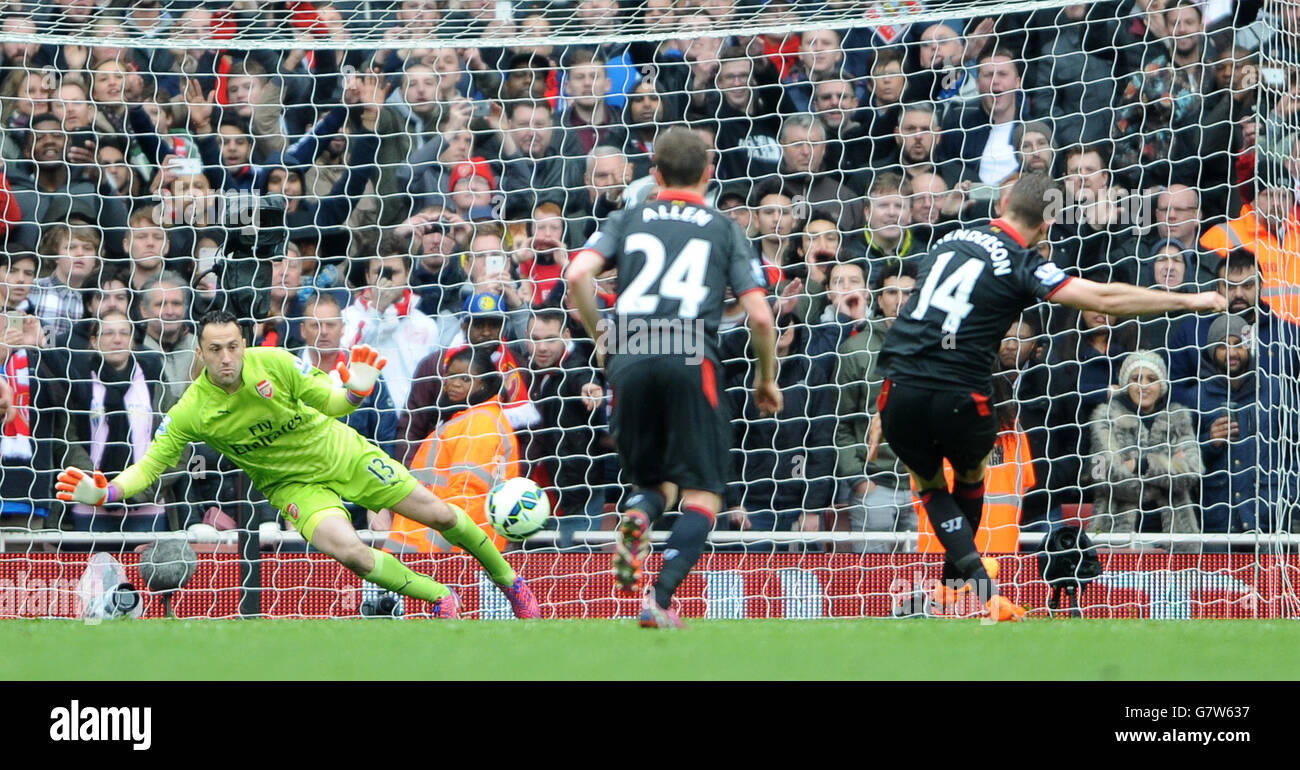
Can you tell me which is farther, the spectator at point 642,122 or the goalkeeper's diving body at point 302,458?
the spectator at point 642,122

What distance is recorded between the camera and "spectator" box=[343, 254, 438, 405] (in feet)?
31.2

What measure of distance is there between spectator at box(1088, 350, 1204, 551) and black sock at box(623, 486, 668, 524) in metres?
3.53

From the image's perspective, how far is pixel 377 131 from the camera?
10.0 m

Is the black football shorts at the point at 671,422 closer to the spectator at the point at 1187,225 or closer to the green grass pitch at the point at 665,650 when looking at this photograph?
the green grass pitch at the point at 665,650

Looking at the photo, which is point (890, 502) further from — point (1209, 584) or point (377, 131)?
point (377, 131)

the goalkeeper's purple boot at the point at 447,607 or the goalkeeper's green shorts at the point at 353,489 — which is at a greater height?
the goalkeeper's green shorts at the point at 353,489

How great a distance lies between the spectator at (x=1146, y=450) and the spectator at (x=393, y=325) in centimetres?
399

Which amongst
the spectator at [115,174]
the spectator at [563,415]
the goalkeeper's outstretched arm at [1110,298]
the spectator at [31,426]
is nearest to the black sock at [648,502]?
the goalkeeper's outstretched arm at [1110,298]

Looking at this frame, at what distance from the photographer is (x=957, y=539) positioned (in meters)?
6.32

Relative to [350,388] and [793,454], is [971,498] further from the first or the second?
[350,388]

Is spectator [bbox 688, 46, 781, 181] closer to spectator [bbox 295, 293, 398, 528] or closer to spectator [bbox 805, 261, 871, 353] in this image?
spectator [bbox 805, 261, 871, 353]

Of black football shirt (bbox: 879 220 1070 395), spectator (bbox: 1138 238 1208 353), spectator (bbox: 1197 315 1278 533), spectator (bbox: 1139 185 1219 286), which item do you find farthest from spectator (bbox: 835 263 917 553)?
black football shirt (bbox: 879 220 1070 395)

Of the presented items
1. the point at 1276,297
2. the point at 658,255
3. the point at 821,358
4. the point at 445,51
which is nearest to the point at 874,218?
the point at 821,358

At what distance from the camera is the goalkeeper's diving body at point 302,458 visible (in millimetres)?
7402
